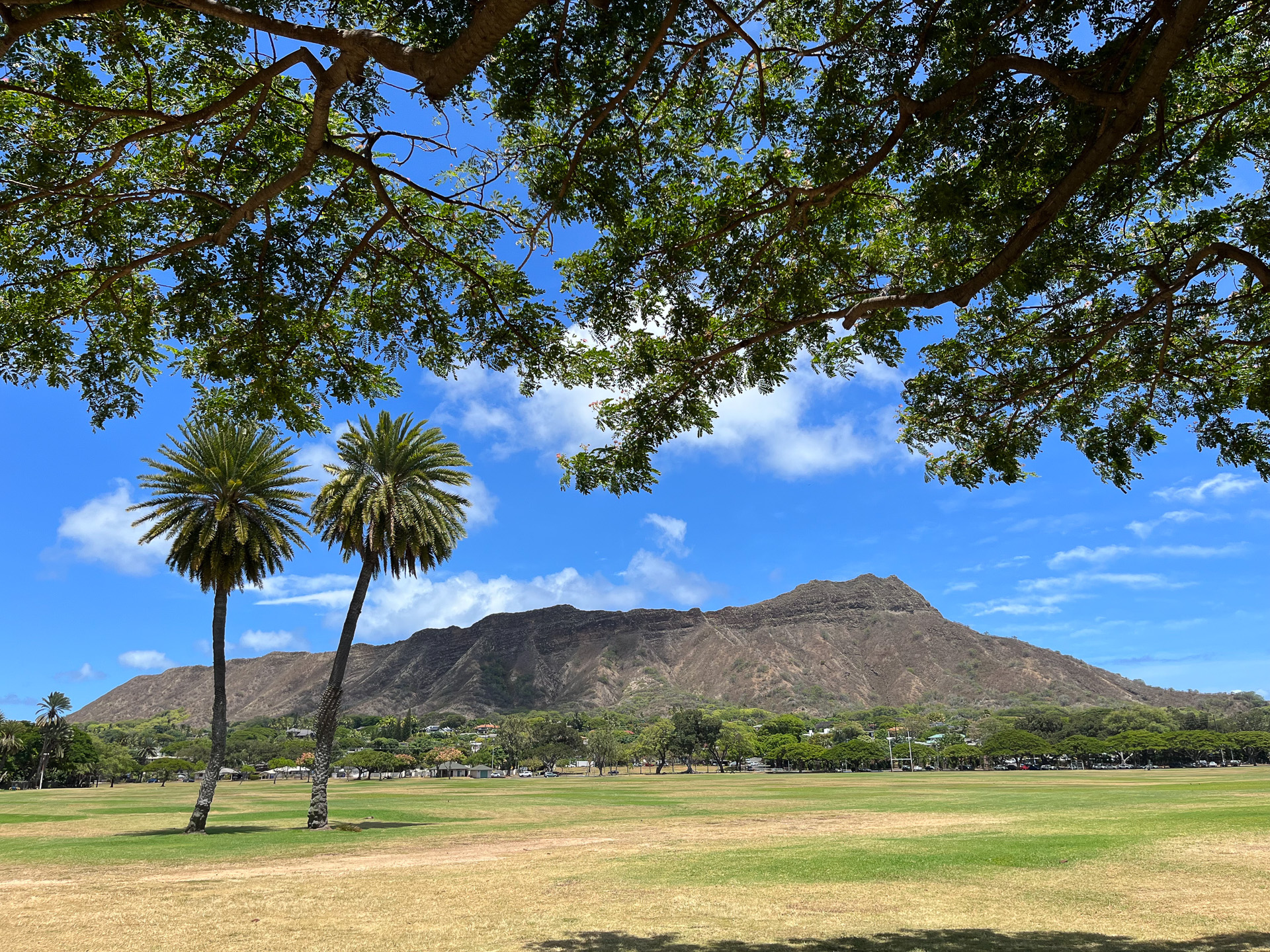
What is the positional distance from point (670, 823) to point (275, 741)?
14896 cm

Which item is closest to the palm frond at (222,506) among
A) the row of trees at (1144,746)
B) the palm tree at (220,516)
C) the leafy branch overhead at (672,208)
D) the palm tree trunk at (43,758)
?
the palm tree at (220,516)

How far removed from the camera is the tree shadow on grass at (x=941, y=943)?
8.73 meters

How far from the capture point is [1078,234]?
25.6ft

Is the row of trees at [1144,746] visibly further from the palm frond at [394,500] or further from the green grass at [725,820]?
the palm frond at [394,500]

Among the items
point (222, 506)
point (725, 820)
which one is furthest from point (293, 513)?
point (725, 820)

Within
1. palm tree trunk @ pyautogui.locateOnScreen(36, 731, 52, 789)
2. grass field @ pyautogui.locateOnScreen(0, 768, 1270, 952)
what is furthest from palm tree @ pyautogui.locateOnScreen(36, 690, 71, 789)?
grass field @ pyautogui.locateOnScreen(0, 768, 1270, 952)

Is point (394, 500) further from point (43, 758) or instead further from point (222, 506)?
point (43, 758)

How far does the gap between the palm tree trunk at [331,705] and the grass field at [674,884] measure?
1408 millimetres

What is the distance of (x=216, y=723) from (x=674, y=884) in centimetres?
2421

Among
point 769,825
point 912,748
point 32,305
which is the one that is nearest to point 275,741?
point 912,748

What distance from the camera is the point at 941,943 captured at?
9094 millimetres

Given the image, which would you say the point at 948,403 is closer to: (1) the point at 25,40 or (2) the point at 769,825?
(1) the point at 25,40

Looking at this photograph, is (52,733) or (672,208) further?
(52,733)

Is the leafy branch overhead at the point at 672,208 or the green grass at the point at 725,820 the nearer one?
the leafy branch overhead at the point at 672,208
